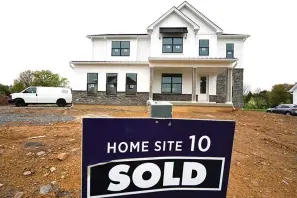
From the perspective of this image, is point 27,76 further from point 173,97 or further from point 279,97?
point 279,97

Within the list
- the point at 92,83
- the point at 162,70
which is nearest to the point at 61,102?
the point at 92,83

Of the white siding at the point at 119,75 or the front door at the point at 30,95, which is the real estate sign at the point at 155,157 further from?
the front door at the point at 30,95

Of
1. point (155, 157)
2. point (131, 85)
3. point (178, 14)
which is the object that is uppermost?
point (178, 14)

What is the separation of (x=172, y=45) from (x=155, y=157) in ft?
55.1

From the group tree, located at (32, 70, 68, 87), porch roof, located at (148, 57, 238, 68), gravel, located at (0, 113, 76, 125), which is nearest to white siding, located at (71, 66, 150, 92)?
porch roof, located at (148, 57, 238, 68)

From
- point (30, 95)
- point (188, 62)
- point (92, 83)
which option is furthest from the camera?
point (30, 95)

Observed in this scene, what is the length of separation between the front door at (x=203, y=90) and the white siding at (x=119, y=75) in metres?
5.32

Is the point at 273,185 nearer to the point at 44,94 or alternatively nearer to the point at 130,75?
the point at 130,75

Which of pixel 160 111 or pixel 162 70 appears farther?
pixel 162 70

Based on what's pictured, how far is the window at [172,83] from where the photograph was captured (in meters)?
16.7

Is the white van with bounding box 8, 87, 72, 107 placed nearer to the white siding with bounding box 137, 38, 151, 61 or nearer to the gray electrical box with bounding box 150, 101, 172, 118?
the white siding with bounding box 137, 38, 151, 61

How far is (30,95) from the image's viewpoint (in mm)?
18109

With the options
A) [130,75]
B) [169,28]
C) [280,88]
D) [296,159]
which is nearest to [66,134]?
[296,159]

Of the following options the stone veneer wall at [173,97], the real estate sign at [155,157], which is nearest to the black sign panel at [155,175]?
the real estate sign at [155,157]
